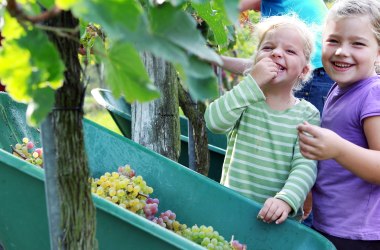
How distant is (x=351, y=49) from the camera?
81.7 inches

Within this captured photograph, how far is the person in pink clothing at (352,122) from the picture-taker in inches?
79.0

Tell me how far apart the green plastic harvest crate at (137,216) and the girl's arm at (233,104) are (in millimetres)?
179

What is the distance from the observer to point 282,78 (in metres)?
2.19

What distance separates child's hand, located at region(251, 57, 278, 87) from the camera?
82.7 inches

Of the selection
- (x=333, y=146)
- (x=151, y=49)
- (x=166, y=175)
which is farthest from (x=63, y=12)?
(x=166, y=175)

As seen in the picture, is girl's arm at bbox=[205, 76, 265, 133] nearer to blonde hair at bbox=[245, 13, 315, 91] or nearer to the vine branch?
blonde hair at bbox=[245, 13, 315, 91]

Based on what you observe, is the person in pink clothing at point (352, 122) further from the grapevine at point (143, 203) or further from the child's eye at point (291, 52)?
the grapevine at point (143, 203)

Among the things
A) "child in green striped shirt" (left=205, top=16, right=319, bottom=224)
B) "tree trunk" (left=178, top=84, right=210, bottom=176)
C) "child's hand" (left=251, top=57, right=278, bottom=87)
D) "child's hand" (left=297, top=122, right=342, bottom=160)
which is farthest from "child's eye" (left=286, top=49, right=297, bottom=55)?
"tree trunk" (left=178, top=84, right=210, bottom=176)

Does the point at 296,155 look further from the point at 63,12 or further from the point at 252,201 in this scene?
the point at 63,12

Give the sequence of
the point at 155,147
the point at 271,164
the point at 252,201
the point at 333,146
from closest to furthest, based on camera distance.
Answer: the point at 333,146, the point at 252,201, the point at 271,164, the point at 155,147

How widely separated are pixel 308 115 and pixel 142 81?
1381 millimetres

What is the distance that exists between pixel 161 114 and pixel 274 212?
825 mm

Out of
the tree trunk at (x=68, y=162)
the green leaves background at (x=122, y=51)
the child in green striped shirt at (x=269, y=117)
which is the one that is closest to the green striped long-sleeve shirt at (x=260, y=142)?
the child in green striped shirt at (x=269, y=117)

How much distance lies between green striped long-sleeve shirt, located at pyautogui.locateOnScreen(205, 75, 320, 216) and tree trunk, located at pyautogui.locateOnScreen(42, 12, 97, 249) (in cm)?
99
